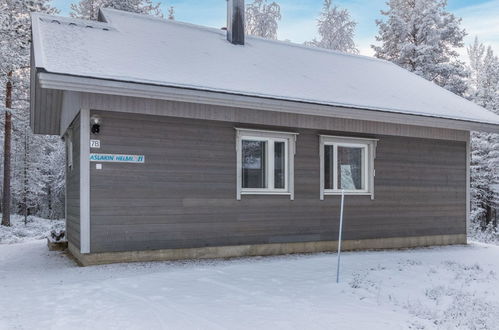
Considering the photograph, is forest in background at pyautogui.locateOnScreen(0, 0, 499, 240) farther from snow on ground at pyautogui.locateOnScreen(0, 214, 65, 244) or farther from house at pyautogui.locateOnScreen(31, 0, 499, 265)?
house at pyautogui.locateOnScreen(31, 0, 499, 265)

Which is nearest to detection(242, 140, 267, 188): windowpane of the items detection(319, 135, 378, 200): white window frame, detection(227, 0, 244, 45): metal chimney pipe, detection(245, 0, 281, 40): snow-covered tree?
detection(319, 135, 378, 200): white window frame

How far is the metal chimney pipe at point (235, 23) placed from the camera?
43.8ft

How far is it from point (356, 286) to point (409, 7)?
23471 mm

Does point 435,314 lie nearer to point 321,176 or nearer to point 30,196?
point 321,176

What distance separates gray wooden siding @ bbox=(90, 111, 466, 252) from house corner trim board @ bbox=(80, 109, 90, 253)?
10 cm

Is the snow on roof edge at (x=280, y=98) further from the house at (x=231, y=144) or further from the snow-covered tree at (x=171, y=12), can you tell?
the snow-covered tree at (x=171, y=12)

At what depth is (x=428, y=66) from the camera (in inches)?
940

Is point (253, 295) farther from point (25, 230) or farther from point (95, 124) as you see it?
point (25, 230)

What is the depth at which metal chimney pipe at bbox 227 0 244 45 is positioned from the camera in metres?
13.4

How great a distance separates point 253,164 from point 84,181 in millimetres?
3465

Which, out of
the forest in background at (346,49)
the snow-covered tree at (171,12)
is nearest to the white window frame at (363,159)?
the forest in background at (346,49)

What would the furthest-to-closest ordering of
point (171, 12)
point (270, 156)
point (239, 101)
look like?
point (171, 12) → point (270, 156) → point (239, 101)

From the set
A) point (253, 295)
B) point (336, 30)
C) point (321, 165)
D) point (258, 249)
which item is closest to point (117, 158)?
point (258, 249)

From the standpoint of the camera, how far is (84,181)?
27.2 feet
